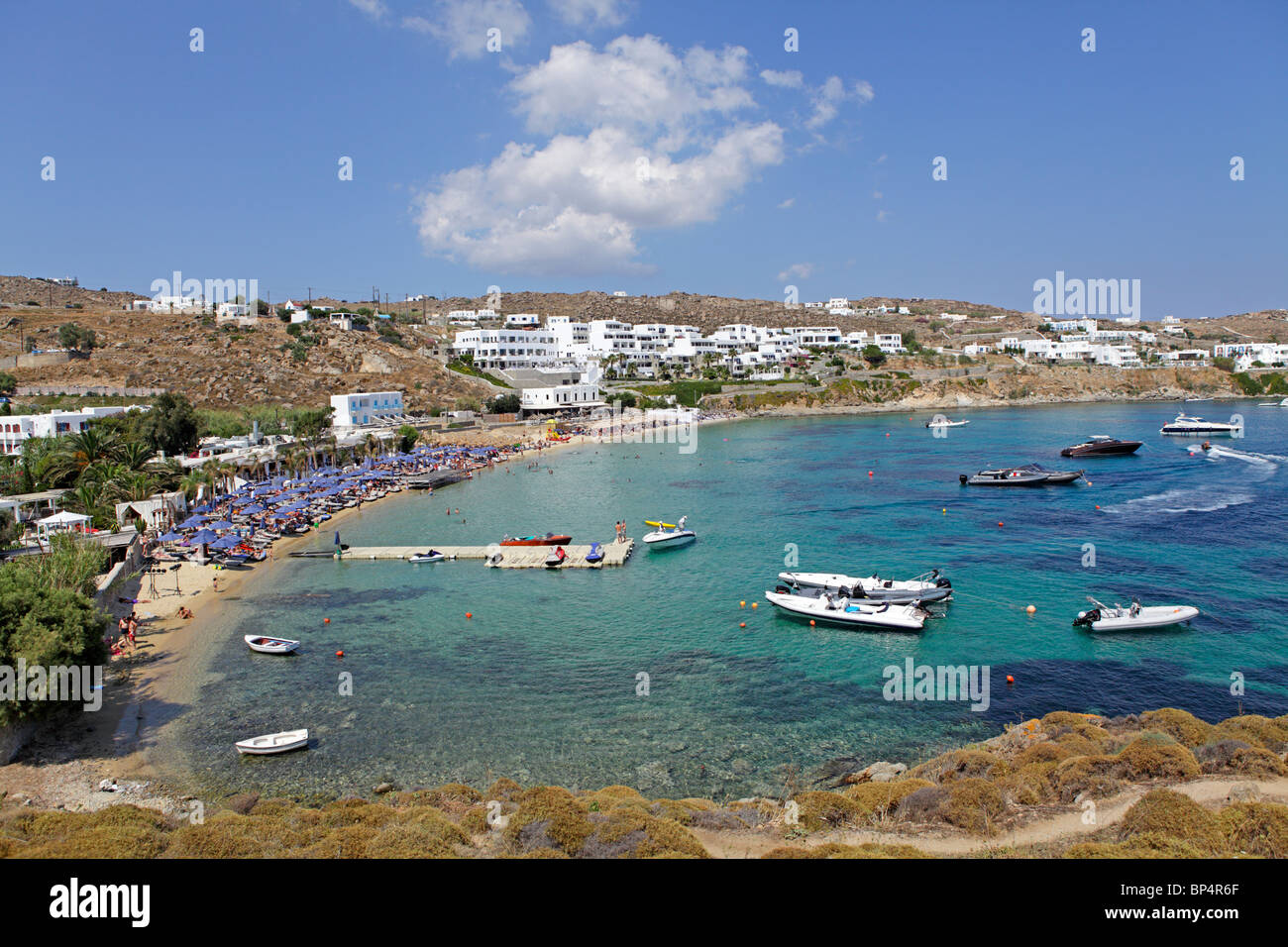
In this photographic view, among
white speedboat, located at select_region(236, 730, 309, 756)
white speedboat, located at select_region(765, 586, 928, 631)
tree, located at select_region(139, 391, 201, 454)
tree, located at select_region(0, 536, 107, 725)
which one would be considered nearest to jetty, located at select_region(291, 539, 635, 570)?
white speedboat, located at select_region(765, 586, 928, 631)

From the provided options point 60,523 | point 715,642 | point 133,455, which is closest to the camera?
point 715,642

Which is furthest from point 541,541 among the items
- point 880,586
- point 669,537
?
point 880,586

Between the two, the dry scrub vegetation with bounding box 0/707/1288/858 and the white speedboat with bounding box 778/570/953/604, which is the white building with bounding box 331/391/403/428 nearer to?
the white speedboat with bounding box 778/570/953/604

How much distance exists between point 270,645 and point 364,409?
54174 mm

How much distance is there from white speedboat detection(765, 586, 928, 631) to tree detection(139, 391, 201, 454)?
42.8 meters

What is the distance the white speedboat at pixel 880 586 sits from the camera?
2623 cm

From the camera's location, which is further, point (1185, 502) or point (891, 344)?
point (891, 344)

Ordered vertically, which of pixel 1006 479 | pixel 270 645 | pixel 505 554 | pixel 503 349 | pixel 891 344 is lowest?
pixel 270 645

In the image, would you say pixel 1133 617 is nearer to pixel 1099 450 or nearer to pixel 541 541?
pixel 541 541

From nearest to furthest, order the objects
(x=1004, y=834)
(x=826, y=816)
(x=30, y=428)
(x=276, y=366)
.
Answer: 1. (x=1004, y=834)
2. (x=826, y=816)
3. (x=30, y=428)
4. (x=276, y=366)

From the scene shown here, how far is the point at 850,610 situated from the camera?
25.3m

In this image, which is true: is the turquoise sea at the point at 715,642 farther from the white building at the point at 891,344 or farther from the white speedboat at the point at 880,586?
the white building at the point at 891,344
